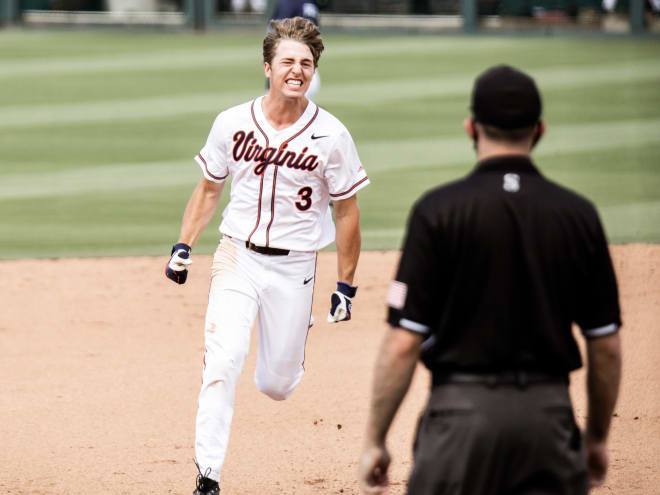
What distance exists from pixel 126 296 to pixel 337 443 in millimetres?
3481

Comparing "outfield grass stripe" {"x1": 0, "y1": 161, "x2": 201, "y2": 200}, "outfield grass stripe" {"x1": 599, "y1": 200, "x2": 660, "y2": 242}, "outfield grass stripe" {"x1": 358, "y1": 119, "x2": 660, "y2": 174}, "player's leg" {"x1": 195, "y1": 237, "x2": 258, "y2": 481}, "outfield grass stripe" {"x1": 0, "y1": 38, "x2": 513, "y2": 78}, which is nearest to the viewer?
"player's leg" {"x1": 195, "y1": 237, "x2": 258, "y2": 481}

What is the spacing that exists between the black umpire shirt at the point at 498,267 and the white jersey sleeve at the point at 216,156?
2357 mm

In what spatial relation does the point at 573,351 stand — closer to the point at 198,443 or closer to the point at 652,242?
→ the point at 198,443

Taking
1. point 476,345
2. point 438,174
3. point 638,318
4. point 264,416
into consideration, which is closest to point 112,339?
point 264,416

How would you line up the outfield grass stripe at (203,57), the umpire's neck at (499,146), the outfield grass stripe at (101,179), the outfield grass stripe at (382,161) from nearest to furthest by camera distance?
the umpire's neck at (499,146) → the outfield grass stripe at (101,179) → the outfield grass stripe at (382,161) → the outfield grass stripe at (203,57)

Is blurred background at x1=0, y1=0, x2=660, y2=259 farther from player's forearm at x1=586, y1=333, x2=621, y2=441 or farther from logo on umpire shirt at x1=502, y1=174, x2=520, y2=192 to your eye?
logo on umpire shirt at x1=502, y1=174, x2=520, y2=192

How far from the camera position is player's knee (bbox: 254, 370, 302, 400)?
5.30 meters

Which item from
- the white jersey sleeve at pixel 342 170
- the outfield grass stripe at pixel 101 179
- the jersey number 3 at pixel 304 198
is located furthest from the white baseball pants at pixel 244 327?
the outfield grass stripe at pixel 101 179

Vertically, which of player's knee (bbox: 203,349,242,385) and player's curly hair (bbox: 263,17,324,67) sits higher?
player's curly hair (bbox: 263,17,324,67)

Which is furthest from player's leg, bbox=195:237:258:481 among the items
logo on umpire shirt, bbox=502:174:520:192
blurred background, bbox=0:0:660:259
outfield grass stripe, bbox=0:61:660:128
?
outfield grass stripe, bbox=0:61:660:128

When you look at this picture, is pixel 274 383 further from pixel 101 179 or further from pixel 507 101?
pixel 101 179

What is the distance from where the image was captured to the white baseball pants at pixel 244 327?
478 cm

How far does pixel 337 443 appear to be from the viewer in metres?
5.84

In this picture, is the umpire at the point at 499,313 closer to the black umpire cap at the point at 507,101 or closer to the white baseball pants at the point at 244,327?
the black umpire cap at the point at 507,101
